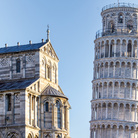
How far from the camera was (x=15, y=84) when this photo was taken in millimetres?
81500

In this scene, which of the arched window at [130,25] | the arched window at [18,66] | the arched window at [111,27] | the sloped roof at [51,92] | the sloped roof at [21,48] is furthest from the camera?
the arched window at [111,27]

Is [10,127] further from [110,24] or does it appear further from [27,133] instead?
[110,24]

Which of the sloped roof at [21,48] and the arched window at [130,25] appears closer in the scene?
the sloped roof at [21,48]

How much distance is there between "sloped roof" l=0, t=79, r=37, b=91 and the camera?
260ft

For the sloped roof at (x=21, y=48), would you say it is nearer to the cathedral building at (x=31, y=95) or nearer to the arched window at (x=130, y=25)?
the cathedral building at (x=31, y=95)

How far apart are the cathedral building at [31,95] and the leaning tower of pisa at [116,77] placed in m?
32.3

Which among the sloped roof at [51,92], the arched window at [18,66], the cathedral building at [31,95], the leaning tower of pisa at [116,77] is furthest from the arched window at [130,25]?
the arched window at [18,66]

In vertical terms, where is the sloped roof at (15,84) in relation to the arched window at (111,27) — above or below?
below

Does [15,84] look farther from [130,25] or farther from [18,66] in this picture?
[130,25]

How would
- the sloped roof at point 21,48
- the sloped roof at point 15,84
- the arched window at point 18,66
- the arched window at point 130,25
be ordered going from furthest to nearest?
the arched window at point 130,25, the sloped roof at point 21,48, the arched window at point 18,66, the sloped roof at point 15,84

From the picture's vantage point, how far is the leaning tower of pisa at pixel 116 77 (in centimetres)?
11950

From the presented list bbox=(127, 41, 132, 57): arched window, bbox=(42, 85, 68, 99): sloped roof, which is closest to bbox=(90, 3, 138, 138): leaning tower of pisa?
bbox=(127, 41, 132, 57): arched window

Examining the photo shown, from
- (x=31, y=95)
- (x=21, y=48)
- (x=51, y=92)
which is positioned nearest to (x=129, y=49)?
(x=21, y=48)

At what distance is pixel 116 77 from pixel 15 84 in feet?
142
